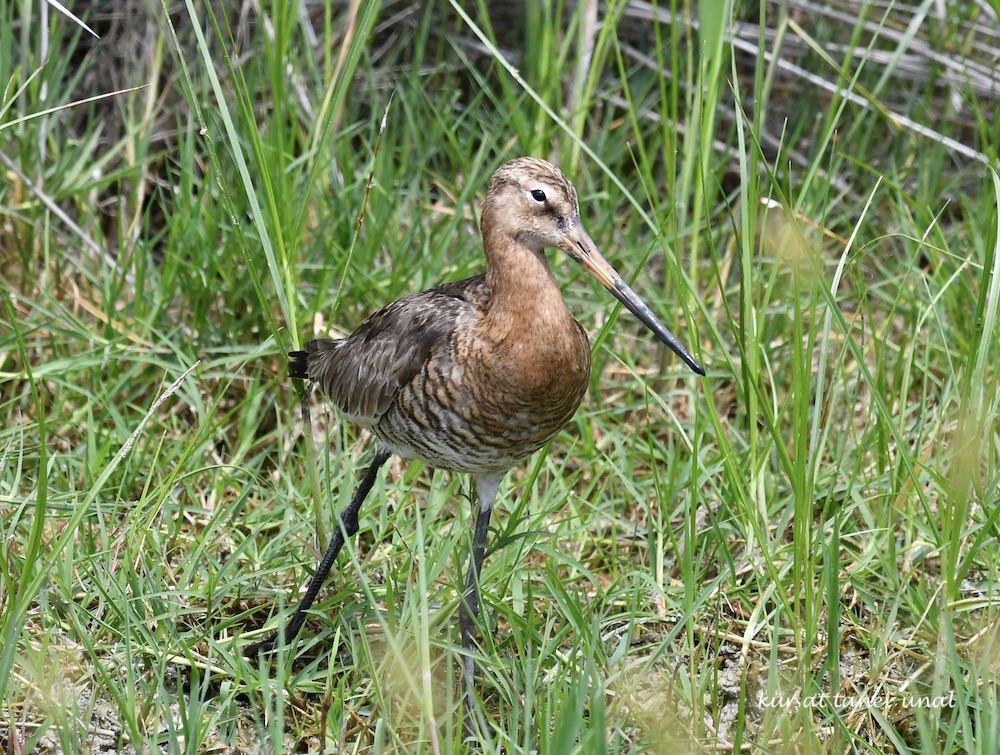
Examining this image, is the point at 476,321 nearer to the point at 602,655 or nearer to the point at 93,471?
the point at 602,655

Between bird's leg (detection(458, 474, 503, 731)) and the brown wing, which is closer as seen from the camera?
bird's leg (detection(458, 474, 503, 731))

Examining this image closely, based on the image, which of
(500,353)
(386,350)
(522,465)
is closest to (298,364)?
(386,350)

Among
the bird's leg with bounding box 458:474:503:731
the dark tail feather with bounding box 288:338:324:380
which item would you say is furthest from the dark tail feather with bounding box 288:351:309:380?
the bird's leg with bounding box 458:474:503:731

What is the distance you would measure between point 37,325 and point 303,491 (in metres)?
1.22

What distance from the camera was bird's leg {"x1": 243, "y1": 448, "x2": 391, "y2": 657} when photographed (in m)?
3.24

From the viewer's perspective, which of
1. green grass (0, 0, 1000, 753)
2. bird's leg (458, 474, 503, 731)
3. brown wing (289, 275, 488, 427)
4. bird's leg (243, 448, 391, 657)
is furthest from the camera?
bird's leg (243, 448, 391, 657)

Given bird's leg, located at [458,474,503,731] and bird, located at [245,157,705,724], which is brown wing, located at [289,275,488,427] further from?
bird's leg, located at [458,474,503,731]

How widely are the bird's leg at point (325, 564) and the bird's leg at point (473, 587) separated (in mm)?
308

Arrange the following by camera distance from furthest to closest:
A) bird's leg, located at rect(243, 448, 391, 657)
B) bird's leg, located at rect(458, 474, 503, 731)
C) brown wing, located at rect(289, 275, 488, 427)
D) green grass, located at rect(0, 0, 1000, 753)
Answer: bird's leg, located at rect(243, 448, 391, 657), brown wing, located at rect(289, 275, 488, 427), bird's leg, located at rect(458, 474, 503, 731), green grass, located at rect(0, 0, 1000, 753)

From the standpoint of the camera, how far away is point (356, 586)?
3.33 meters

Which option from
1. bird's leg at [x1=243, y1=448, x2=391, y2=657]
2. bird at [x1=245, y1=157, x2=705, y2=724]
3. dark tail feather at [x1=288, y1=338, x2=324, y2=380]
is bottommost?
bird's leg at [x1=243, y1=448, x2=391, y2=657]

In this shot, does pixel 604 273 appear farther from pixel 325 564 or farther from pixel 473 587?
pixel 325 564

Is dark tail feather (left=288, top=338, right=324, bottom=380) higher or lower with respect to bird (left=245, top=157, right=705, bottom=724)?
lower

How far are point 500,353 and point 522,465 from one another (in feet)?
3.99
